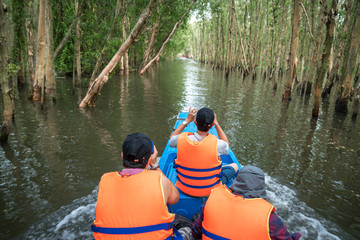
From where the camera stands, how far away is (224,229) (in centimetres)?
188

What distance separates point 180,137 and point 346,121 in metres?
9.63

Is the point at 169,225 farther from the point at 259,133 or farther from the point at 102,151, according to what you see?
the point at 259,133

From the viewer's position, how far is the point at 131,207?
183 cm

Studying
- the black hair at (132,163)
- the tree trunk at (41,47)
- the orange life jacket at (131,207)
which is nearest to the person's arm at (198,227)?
the orange life jacket at (131,207)

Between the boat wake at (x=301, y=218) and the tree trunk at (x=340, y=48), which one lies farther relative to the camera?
the tree trunk at (x=340, y=48)

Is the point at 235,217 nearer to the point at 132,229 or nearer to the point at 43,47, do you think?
the point at 132,229

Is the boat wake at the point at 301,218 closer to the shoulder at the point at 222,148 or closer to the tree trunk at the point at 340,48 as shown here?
the shoulder at the point at 222,148

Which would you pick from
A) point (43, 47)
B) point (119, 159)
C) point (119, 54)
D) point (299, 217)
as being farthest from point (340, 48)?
point (43, 47)

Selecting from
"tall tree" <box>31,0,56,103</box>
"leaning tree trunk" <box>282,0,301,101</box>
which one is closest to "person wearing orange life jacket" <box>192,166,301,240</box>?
"tall tree" <box>31,0,56,103</box>

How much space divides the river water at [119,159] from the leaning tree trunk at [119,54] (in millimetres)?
652

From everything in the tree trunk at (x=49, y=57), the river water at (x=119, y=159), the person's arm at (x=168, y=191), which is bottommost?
the river water at (x=119, y=159)

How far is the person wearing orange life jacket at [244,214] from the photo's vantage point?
70.1 inches

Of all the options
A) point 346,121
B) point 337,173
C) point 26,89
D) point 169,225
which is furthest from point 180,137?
point 26,89

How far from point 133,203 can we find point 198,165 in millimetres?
1343
